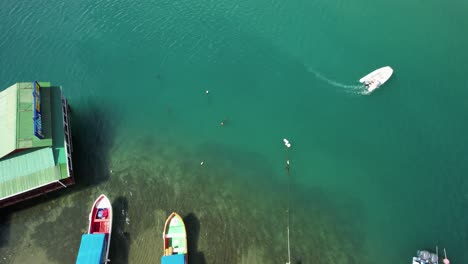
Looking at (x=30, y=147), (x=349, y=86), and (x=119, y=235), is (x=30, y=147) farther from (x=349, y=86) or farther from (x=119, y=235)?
(x=349, y=86)

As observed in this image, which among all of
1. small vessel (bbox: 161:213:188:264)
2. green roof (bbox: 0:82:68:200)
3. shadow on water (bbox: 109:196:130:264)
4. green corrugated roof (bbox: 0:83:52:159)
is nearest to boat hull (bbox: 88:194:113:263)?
shadow on water (bbox: 109:196:130:264)

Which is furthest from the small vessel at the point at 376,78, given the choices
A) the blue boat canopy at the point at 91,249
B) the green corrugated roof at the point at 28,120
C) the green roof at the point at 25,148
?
the green corrugated roof at the point at 28,120

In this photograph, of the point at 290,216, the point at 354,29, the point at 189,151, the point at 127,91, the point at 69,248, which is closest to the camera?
the point at 69,248

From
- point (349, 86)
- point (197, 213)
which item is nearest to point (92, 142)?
point (197, 213)

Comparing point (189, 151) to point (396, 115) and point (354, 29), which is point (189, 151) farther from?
point (354, 29)

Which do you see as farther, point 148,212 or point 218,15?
point 218,15

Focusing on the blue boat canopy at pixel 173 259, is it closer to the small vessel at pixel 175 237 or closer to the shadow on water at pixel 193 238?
the small vessel at pixel 175 237

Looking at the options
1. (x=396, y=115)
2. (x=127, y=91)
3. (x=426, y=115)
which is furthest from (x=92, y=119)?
(x=426, y=115)
